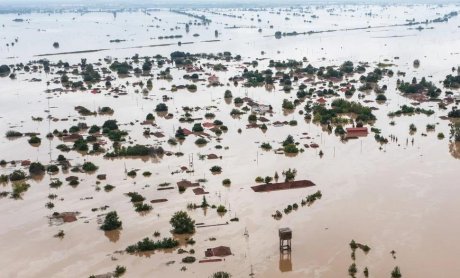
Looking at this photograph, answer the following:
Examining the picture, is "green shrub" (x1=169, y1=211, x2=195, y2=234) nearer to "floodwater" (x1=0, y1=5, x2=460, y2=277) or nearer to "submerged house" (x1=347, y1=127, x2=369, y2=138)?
"floodwater" (x1=0, y1=5, x2=460, y2=277)

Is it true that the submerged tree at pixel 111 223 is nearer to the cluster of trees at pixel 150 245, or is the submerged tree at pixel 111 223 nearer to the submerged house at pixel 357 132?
the cluster of trees at pixel 150 245

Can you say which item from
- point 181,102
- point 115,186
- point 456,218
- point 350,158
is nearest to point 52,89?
point 181,102

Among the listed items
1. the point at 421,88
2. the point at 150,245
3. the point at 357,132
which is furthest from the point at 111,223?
the point at 421,88

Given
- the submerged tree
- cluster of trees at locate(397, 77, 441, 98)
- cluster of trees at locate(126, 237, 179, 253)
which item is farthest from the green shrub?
cluster of trees at locate(397, 77, 441, 98)

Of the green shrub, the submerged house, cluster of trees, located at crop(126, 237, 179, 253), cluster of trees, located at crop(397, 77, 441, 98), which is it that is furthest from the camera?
cluster of trees, located at crop(397, 77, 441, 98)

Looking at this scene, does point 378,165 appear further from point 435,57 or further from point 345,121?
point 435,57

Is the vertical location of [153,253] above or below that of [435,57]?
below

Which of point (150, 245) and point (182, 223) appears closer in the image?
point (150, 245)

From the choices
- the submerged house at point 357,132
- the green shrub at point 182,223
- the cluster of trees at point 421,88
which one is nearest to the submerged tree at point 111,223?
the green shrub at point 182,223

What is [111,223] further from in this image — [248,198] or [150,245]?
[248,198]

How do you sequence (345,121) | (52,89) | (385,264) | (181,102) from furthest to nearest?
(52,89) → (181,102) → (345,121) → (385,264)

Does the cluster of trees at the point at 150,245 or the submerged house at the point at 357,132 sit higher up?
the submerged house at the point at 357,132
